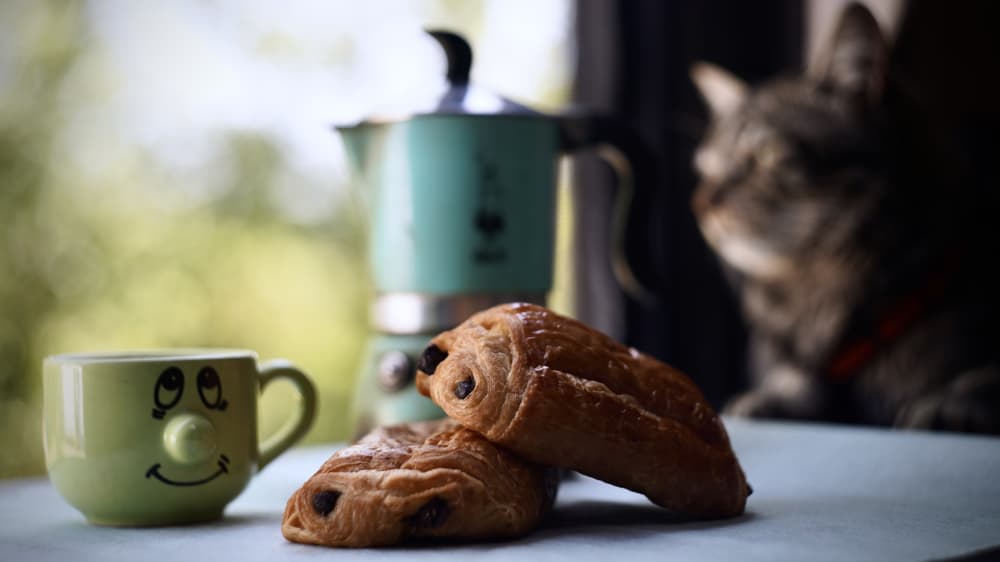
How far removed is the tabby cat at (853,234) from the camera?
205 cm

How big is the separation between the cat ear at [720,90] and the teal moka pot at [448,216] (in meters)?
1.18

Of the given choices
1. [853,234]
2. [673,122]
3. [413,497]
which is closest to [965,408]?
[853,234]

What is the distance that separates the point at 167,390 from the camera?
0.76m

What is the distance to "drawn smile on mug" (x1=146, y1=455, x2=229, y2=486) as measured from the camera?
76 cm

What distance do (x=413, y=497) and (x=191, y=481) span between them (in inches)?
7.9

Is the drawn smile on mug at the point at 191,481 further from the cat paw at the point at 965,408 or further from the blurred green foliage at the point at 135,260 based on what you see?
the cat paw at the point at 965,408

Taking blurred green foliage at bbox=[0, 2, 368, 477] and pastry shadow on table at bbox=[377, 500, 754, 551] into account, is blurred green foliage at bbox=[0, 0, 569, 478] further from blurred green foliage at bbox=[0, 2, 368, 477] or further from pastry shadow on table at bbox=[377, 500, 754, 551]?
pastry shadow on table at bbox=[377, 500, 754, 551]

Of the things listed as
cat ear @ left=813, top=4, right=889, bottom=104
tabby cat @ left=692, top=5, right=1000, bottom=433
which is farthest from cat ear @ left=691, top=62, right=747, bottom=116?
cat ear @ left=813, top=4, right=889, bottom=104

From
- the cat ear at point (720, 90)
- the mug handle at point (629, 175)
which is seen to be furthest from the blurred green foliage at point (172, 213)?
the mug handle at point (629, 175)

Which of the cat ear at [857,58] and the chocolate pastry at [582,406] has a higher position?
the cat ear at [857,58]

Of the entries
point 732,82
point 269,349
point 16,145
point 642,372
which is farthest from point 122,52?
point 642,372

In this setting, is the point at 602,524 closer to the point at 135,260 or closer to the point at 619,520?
the point at 619,520

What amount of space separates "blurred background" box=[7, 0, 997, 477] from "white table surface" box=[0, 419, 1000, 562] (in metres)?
0.92

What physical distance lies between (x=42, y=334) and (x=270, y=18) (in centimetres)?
80
